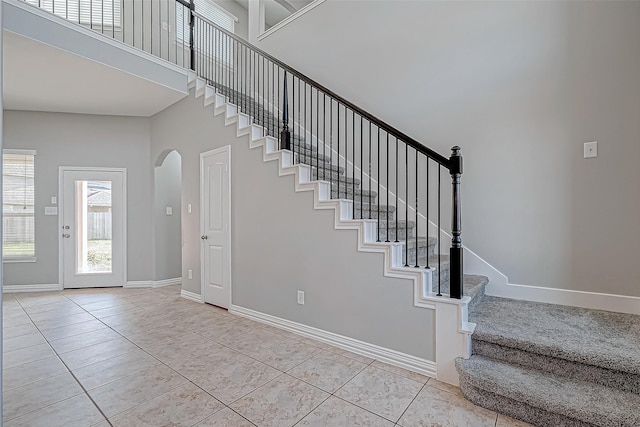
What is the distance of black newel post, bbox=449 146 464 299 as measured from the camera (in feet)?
7.25

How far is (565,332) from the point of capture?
2.13 metres

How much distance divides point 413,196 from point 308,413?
2464 millimetres

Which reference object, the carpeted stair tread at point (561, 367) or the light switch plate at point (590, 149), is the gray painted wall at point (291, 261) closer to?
the carpeted stair tread at point (561, 367)

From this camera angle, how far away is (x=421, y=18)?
3.45 meters

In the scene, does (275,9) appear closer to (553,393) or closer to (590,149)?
(590,149)

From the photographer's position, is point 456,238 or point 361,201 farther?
point 361,201

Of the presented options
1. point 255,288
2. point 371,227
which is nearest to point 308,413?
point 371,227

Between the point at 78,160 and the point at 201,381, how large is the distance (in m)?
4.60

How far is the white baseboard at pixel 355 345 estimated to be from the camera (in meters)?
2.33

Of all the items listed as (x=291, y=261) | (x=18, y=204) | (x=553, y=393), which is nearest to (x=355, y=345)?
(x=291, y=261)

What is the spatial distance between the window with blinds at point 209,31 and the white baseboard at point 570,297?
4715 mm

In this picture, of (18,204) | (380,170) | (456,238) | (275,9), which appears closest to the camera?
(456,238)

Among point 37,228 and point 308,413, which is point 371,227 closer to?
point 308,413

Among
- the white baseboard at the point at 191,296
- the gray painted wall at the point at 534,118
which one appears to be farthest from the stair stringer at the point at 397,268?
the white baseboard at the point at 191,296
